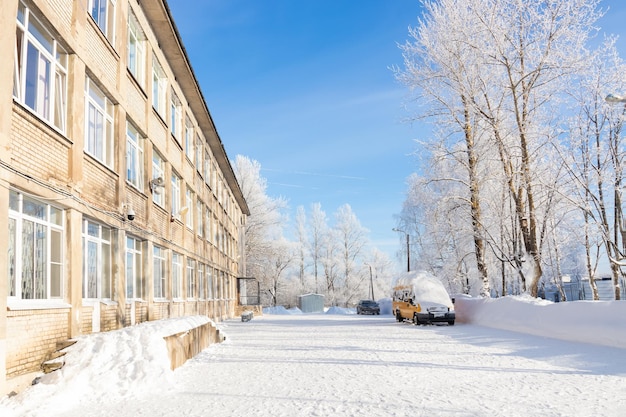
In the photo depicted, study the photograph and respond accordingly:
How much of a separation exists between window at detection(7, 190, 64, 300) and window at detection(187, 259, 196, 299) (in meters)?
14.1

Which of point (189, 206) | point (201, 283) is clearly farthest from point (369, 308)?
point (189, 206)

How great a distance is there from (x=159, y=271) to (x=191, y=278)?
6.54 m

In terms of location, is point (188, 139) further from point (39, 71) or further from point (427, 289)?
point (39, 71)

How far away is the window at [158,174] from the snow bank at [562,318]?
12.3 meters

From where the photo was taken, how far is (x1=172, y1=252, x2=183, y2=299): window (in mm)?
21020

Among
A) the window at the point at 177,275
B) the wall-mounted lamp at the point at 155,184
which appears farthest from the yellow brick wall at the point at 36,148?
the window at the point at 177,275

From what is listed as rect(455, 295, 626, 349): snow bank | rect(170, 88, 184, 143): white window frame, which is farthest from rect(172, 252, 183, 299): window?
rect(455, 295, 626, 349): snow bank

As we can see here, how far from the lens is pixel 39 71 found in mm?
9773

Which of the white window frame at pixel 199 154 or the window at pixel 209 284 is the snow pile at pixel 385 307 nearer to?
the window at pixel 209 284

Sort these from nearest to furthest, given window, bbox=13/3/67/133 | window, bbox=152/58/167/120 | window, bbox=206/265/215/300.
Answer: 1. window, bbox=13/3/67/133
2. window, bbox=152/58/167/120
3. window, bbox=206/265/215/300

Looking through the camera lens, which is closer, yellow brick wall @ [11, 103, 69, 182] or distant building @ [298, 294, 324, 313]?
yellow brick wall @ [11, 103, 69, 182]

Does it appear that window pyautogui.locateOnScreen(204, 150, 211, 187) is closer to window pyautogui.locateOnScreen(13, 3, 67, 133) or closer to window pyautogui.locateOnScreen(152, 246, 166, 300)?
window pyautogui.locateOnScreen(152, 246, 166, 300)

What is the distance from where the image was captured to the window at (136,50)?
15.9m

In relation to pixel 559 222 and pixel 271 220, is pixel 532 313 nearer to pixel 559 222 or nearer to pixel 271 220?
pixel 559 222
